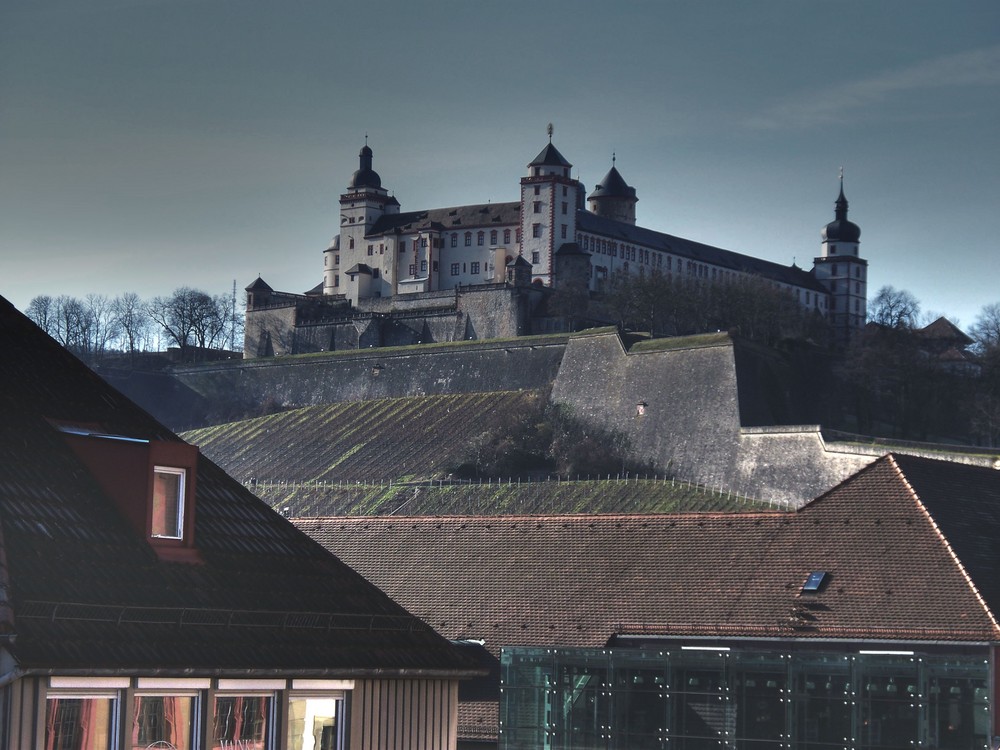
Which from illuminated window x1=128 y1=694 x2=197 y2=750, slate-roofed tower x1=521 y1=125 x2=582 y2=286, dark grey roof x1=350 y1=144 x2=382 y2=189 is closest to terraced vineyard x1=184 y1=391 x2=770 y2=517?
slate-roofed tower x1=521 y1=125 x2=582 y2=286

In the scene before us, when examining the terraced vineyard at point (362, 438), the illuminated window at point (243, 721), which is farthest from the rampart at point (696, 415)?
the illuminated window at point (243, 721)

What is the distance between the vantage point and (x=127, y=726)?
12539 mm

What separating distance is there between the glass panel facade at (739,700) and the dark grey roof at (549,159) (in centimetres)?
9073

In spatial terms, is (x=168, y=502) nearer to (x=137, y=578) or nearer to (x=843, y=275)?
(x=137, y=578)

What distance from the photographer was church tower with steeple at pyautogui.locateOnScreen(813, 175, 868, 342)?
428 ft

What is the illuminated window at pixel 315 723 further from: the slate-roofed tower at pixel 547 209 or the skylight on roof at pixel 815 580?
the slate-roofed tower at pixel 547 209

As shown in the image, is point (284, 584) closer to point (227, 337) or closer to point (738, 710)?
point (738, 710)

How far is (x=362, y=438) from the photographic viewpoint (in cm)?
8200

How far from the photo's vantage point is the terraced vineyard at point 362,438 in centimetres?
7569

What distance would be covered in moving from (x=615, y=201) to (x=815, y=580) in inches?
4179

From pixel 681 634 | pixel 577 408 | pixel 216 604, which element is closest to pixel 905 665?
pixel 681 634

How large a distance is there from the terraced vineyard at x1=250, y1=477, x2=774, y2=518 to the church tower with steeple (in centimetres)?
6377

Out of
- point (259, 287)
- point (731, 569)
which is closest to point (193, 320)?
point (259, 287)

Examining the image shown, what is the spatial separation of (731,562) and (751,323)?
241 feet
